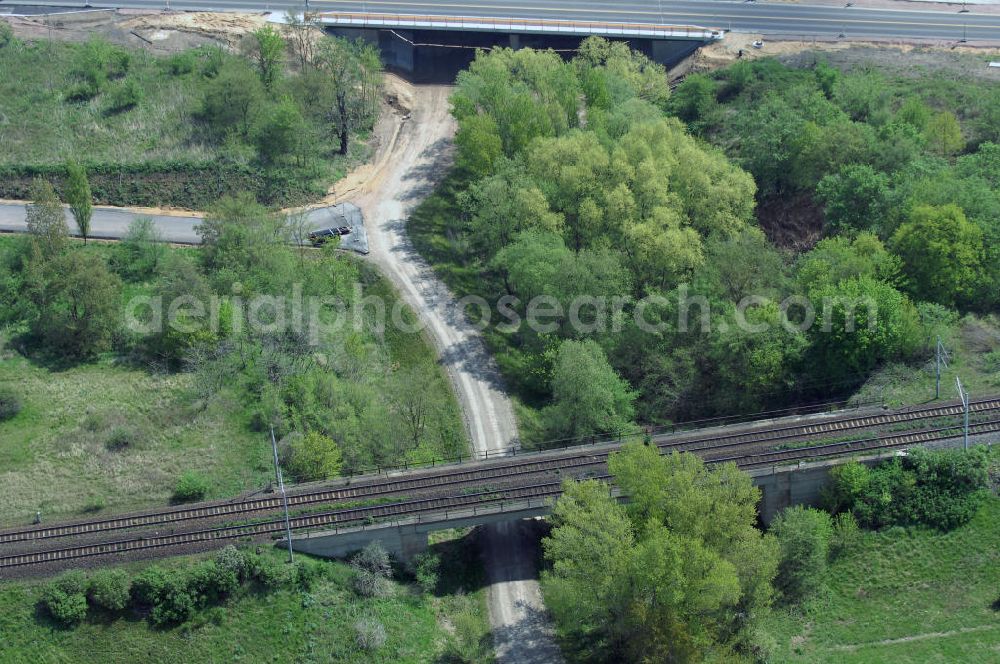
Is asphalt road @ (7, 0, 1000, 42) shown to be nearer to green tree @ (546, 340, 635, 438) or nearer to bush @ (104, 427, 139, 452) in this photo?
green tree @ (546, 340, 635, 438)

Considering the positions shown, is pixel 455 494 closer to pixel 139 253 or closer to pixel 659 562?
pixel 659 562

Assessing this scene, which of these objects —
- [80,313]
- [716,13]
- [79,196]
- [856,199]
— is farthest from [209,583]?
[716,13]

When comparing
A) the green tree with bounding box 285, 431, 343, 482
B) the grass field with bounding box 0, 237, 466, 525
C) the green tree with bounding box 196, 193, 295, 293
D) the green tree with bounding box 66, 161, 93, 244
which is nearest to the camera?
the grass field with bounding box 0, 237, 466, 525

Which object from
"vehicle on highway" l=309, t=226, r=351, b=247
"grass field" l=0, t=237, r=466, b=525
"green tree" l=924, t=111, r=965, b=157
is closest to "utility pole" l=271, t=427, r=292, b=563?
"grass field" l=0, t=237, r=466, b=525

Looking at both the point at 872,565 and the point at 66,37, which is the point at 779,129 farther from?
the point at 66,37

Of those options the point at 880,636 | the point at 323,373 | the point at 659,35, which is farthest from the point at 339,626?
the point at 659,35
